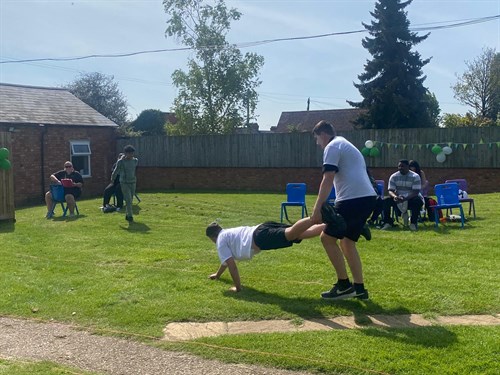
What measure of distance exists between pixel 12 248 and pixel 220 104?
82.2ft

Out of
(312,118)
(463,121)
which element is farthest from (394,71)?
(312,118)

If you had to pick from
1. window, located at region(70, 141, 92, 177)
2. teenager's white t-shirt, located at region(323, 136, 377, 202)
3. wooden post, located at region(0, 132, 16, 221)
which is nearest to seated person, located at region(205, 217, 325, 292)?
teenager's white t-shirt, located at region(323, 136, 377, 202)

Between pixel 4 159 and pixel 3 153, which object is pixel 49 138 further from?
pixel 3 153

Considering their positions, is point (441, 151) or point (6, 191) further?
point (441, 151)

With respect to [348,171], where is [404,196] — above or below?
below

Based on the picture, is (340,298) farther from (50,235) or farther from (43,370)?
(50,235)

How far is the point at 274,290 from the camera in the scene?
6.87 metres

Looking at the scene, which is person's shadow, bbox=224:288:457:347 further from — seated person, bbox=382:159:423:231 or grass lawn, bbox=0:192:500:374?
seated person, bbox=382:159:423:231

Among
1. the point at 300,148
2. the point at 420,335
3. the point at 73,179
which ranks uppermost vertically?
the point at 300,148

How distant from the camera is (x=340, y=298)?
632 cm

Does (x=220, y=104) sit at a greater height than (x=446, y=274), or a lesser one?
greater

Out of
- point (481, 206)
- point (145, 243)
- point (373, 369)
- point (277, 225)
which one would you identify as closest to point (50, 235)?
point (145, 243)

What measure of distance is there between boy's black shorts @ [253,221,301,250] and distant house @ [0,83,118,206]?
1660cm

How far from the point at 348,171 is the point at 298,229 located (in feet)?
2.73
